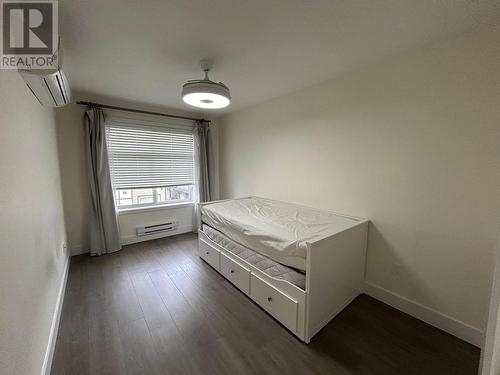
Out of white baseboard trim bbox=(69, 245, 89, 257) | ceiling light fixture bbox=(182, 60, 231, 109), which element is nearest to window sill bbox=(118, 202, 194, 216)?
white baseboard trim bbox=(69, 245, 89, 257)

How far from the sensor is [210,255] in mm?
2742

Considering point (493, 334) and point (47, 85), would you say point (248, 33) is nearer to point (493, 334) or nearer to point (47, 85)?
point (47, 85)

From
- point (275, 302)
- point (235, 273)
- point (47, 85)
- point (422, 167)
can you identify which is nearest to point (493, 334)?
point (275, 302)

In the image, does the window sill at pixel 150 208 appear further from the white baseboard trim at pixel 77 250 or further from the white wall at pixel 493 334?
the white wall at pixel 493 334

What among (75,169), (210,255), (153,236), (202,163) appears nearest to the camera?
(210,255)

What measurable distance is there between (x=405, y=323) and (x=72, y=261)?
3.94 metres

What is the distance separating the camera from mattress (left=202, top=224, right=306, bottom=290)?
1.66 metres

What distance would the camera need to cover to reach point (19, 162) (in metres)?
1.21

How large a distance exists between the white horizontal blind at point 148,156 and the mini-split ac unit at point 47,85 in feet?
4.71

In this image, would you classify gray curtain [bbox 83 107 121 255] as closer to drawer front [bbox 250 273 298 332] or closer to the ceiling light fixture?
the ceiling light fixture

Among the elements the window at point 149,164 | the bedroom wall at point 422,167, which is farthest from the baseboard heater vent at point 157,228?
the bedroom wall at point 422,167

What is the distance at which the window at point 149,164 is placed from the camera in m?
3.32

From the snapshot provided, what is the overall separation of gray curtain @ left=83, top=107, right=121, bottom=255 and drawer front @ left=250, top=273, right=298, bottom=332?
2.44 meters

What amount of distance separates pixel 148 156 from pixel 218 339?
9.87 ft
